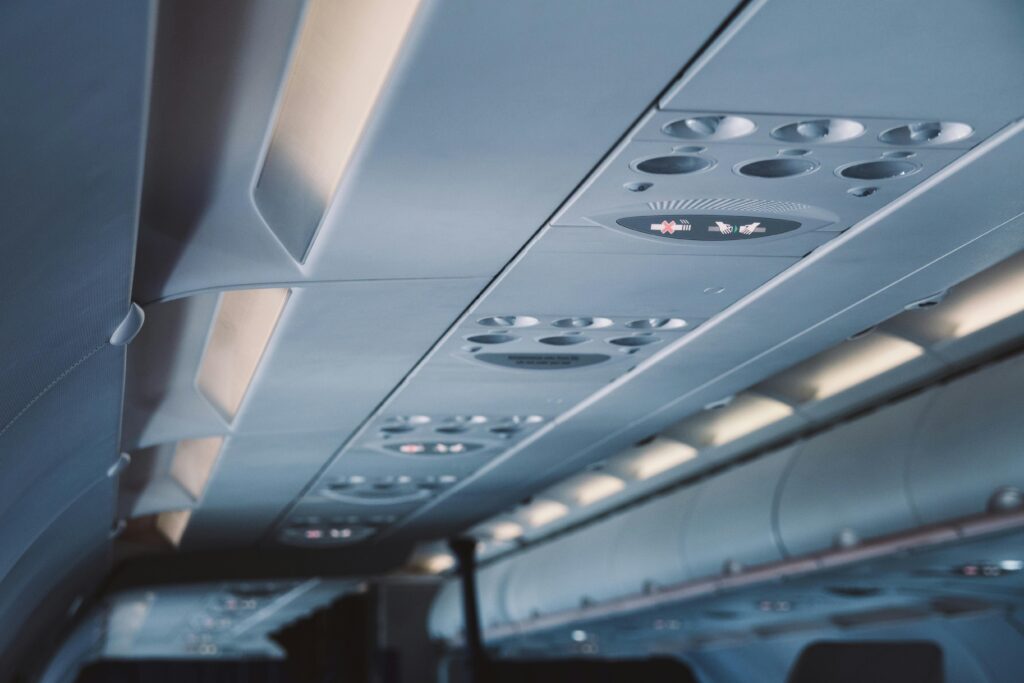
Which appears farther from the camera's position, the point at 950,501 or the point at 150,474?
the point at 150,474

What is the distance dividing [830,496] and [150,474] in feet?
29.3

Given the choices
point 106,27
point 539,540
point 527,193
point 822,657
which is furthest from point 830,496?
point 539,540

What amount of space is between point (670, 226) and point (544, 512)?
14540 mm

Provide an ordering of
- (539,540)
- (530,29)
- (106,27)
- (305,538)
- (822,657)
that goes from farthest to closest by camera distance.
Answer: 1. (539,540)
2. (305,538)
3. (822,657)
4. (530,29)
5. (106,27)

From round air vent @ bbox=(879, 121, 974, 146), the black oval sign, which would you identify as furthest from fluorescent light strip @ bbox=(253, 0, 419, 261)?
round air vent @ bbox=(879, 121, 974, 146)

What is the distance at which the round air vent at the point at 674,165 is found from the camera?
6219mm

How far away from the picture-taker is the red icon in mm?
7074

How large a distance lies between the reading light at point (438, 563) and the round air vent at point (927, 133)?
76.5 feet

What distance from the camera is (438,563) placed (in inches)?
1168

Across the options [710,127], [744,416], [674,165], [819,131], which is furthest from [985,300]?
[710,127]

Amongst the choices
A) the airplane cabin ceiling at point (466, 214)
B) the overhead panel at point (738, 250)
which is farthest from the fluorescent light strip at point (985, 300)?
the overhead panel at point (738, 250)

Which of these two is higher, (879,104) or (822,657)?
(879,104)

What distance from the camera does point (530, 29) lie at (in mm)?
4844

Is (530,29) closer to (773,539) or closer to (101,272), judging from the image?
(101,272)
